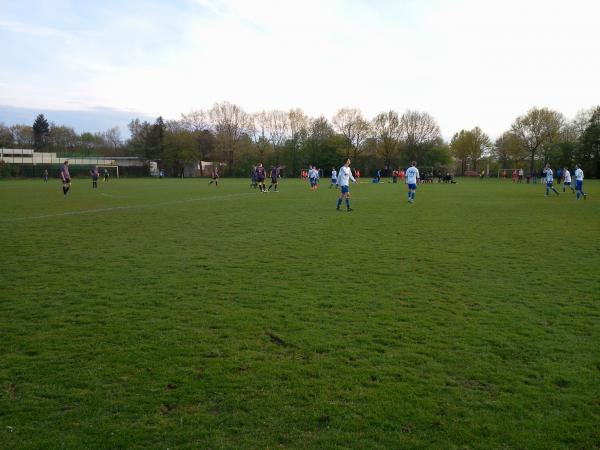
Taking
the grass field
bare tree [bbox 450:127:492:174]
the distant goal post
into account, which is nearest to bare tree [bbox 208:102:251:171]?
the distant goal post

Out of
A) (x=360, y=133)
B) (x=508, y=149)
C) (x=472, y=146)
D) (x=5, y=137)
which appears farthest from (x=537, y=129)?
(x=5, y=137)

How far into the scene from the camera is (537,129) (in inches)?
3061

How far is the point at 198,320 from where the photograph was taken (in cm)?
595

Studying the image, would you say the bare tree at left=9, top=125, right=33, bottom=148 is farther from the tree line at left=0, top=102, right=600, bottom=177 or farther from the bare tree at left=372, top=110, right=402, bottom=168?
the bare tree at left=372, top=110, right=402, bottom=168

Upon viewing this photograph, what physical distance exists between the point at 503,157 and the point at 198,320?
312 ft

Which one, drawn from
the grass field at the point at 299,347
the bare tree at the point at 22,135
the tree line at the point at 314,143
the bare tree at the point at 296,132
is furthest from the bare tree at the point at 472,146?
the bare tree at the point at 22,135

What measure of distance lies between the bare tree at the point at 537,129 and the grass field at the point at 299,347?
76179mm

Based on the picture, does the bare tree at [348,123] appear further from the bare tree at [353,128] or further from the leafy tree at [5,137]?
the leafy tree at [5,137]

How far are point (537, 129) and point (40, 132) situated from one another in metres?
107

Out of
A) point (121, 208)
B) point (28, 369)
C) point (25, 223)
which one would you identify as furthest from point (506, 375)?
point (121, 208)

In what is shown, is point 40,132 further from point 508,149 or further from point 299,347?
point 299,347

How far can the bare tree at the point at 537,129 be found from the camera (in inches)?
3014

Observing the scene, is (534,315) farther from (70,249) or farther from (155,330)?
(70,249)

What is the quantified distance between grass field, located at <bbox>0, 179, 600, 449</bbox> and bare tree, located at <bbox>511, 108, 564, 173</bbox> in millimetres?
76179
